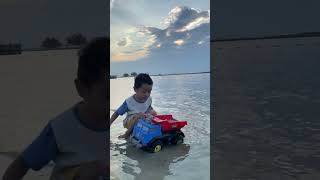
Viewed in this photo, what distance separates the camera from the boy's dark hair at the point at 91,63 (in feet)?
2.07

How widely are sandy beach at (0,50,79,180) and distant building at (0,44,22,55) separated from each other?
1cm

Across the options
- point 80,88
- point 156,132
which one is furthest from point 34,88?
point 156,132

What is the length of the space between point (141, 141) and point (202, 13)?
683mm

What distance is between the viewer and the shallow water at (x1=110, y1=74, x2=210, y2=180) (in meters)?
0.97

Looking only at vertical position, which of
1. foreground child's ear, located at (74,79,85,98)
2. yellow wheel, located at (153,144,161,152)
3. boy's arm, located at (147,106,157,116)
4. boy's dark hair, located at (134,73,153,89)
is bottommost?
yellow wheel, located at (153,144,161,152)

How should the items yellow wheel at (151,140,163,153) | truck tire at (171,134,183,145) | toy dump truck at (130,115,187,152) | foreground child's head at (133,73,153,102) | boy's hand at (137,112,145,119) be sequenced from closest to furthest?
foreground child's head at (133,73,153,102), boy's hand at (137,112,145,119), toy dump truck at (130,115,187,152), truck tire at (171,134,183,145), yellow wheel at (151,140,163,153)

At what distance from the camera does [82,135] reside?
2.03 ft

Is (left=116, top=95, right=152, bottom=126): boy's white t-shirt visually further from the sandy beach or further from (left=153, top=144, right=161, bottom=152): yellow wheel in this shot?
(left=153, top=144, right=161, bottom=152): yellow wheel

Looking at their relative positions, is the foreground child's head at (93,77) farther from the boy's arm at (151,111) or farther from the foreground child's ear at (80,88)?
the boy's arm at (151,111)
